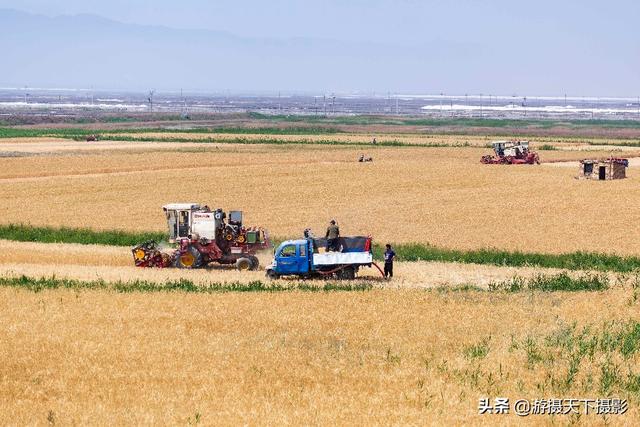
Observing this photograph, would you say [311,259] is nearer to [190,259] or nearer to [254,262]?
[254,262]

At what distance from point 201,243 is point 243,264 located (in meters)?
1.89

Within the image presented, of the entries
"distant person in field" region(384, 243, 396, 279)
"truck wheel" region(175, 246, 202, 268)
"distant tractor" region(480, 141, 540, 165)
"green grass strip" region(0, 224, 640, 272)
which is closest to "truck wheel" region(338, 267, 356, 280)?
"distant person in field" region(384, 243, 396, 279)

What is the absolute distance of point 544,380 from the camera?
2222cm

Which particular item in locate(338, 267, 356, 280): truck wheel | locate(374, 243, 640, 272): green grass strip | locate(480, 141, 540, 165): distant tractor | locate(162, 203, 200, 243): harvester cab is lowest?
locate(374, 243, 640, 272): green grass strip

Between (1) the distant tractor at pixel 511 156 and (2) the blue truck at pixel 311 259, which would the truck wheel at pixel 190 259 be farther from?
(1) the distant tractor at pixel 511 156

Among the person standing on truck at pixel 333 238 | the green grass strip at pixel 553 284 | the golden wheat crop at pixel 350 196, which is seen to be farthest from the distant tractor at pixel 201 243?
the green grass strip at pixel 553 284

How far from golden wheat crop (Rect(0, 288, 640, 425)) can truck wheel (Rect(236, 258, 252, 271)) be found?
8.23 meters

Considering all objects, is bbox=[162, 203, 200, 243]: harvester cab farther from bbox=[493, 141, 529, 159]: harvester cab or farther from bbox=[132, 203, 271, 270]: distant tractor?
bbox=[493, 141, 529, 159]: harvester cab

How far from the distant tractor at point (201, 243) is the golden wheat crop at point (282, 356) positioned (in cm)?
829

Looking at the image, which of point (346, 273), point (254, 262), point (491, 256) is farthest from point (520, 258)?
point (254, 262)

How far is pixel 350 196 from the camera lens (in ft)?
219

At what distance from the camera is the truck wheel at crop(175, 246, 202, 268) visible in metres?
41.8

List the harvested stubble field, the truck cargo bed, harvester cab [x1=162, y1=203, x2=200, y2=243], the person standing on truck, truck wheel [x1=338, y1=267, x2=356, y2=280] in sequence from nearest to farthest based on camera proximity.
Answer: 1. the harvested stubble field
2. the truck cargo bed
3. the person standing on truck
4. truck wheel [x1=338, y1=267, x2=356, y2=280]
5. harvester cab [x1=162, y1=203, x2=200, y2=243]

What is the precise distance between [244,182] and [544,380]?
52765 mm
